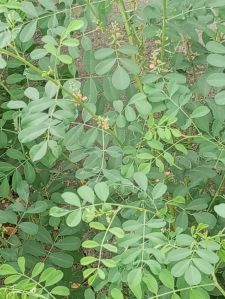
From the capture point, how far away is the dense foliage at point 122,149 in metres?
1.33

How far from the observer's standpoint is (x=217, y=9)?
5.34 feet

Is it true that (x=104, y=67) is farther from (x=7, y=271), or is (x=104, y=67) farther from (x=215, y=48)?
(x=7, y=271)

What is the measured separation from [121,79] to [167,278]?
1.68 feet

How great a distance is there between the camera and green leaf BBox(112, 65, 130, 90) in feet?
5.00

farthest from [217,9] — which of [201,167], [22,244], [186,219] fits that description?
[22,244]

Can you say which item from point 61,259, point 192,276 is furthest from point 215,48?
point 61,259

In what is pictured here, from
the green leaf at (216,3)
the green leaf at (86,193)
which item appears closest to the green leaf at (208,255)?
the green leaf at (86,193)

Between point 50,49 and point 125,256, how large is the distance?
1.60 ft

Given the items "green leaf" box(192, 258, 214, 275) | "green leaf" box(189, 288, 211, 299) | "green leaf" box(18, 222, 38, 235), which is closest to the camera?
"green leaf" box(192, 258, 214, 275)

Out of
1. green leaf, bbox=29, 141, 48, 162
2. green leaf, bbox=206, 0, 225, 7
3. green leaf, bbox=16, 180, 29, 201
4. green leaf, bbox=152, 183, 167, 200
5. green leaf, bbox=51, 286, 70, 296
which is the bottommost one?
green leaf, bbox=16, 180, 29, 201

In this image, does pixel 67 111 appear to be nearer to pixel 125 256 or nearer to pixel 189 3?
→ pixel 125 256

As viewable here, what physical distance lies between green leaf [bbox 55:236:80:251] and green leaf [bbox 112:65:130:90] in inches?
24.1

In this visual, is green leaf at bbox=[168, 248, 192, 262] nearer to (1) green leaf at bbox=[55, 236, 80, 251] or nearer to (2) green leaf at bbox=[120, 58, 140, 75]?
(2) green leaf at bbox=[120, 58, 140, 75]

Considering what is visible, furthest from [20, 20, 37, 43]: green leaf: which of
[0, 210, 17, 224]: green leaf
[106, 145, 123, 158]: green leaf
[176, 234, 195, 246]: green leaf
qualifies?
[176, 234, 195, 246]: green leaf
